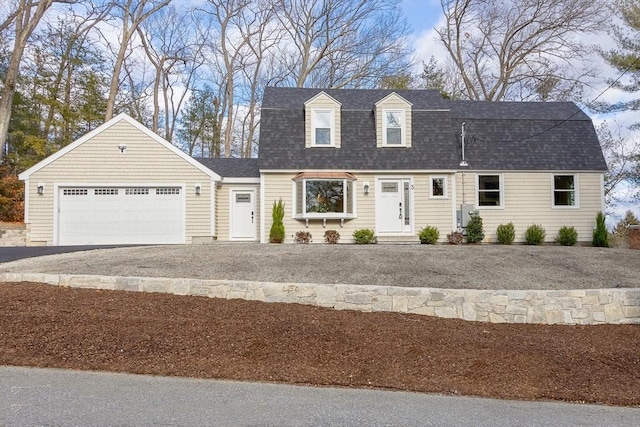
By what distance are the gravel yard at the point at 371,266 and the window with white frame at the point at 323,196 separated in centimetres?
405

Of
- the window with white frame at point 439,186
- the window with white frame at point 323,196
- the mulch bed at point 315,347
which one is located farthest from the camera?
the window with white frame at point 439,186

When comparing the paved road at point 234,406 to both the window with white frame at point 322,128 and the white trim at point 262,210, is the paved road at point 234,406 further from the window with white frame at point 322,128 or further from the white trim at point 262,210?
the window with white frame at point 322,128

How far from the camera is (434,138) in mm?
17031

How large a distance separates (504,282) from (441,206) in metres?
7.80

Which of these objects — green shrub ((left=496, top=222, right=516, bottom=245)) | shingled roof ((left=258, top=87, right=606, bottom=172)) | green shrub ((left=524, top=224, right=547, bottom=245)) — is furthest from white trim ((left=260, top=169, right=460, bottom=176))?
green shrub ((left=524, top=224, right=547, bottom=245))

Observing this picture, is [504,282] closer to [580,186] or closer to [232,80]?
[580,186]

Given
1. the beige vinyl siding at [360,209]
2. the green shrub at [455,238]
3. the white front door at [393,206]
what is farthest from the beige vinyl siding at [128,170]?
the green shrub at [455,238]

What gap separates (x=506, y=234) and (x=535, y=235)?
0.99m

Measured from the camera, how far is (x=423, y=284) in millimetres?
8523

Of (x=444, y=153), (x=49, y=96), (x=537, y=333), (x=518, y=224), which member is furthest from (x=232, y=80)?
(x=537, y=333)

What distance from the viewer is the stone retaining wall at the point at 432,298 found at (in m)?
7.89

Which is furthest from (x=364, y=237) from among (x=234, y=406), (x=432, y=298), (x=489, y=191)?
(x=234, y=406)

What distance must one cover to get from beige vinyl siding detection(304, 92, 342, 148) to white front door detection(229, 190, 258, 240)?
2.96 m

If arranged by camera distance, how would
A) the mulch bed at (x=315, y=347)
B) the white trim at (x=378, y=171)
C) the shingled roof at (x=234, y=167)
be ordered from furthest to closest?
the shingled roof at (x=234, y=167), the white trim at (x=378, y=171), the mulch bed at (x=315, y=347)
